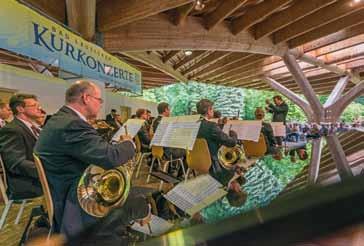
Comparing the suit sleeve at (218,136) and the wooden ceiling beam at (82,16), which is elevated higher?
the wooden ceiling beam at (82,16)

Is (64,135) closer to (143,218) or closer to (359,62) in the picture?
(143,218)

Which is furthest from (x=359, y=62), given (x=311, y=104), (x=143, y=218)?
(x=143, y=218)

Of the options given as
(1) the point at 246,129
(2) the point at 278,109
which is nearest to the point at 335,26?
(2) the point at 278,109

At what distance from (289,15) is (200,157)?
4329 mm

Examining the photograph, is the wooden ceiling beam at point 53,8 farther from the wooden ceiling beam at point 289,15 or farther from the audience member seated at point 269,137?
the wooden ceiling beam at point 289,15

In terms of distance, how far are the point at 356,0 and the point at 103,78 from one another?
420cm

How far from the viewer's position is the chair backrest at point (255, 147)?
450 cm

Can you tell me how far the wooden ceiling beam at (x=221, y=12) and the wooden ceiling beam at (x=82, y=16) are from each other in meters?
2.12

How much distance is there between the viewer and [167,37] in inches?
262

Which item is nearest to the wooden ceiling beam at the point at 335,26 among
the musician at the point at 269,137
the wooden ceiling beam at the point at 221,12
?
the wooden ceiling beam at the point at 221,12

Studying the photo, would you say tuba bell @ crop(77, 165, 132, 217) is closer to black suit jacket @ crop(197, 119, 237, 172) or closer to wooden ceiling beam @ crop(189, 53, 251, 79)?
black suit jacket @ crop(197, 119, 237, 172)

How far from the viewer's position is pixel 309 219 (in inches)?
16.4

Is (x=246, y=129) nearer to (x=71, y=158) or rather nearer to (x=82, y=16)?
(x=82, y=16)

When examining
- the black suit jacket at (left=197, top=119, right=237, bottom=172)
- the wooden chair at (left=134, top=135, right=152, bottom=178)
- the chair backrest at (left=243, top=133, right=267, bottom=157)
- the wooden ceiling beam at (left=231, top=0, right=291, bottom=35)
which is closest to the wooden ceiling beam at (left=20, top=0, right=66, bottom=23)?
the wooden chair at (left=134, top=135, right=152, bottom=178)
